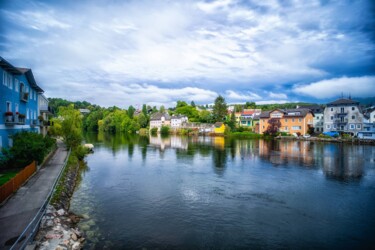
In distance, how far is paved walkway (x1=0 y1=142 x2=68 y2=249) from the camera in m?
9.81

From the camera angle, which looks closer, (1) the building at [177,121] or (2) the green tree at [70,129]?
(2) the green tree at [70,129]

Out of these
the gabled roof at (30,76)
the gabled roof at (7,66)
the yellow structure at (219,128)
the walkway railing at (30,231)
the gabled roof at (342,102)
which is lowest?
the walkway railing at (30,231)

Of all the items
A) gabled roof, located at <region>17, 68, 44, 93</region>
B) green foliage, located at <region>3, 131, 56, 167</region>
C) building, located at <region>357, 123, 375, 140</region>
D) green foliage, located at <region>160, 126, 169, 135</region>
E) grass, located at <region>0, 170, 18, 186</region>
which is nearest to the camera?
grass, located at <region>0, 170, 18, 186</region>

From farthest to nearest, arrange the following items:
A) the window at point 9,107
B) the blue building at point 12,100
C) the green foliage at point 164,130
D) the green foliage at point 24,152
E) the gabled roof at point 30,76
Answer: the green foliage at point 164,130 < the gabled roof at point 30,76 < the window at point 9,107 < the blue building at point 12,100 < the green foliage at point 24,152

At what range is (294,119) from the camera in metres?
72.8

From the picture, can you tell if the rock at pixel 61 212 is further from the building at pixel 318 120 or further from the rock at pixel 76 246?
the building at pixel 318 120

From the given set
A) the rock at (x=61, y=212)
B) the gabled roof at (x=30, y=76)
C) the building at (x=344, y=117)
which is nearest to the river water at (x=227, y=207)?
the rock at (x=61, y=212)

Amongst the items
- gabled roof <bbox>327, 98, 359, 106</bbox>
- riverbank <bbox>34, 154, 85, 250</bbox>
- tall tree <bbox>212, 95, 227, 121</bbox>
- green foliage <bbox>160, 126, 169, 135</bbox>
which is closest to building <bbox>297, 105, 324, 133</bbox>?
gabled roof <bbox>327, 98, 359, 106</bbox>

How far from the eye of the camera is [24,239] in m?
9.55

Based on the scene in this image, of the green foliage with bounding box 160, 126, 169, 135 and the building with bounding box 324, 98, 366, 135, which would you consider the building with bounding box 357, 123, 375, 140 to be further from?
the green foliage with bounding box 160, 126, 169, 135

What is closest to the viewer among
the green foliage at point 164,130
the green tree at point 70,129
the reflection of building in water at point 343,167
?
the reflection of building in water at point 343,167

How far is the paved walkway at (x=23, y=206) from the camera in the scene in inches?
386

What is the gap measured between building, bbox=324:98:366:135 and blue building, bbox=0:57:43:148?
70990 mm

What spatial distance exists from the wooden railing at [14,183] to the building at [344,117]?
235ft
